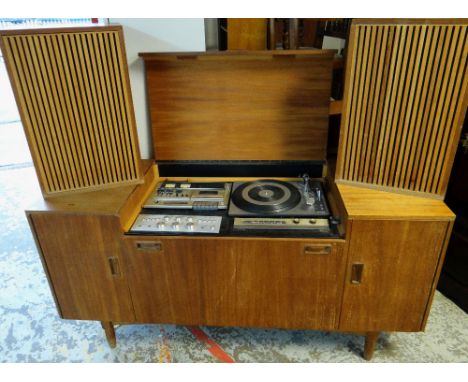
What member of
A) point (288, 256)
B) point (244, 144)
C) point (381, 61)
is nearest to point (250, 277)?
point (288, 256)

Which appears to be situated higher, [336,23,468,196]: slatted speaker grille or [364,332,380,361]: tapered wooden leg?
[336,23,468,196]: slatted speaker grille

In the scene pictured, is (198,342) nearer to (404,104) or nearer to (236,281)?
(236,281)

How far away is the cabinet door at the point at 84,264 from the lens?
128 centimetres

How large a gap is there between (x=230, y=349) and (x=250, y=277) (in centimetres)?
49

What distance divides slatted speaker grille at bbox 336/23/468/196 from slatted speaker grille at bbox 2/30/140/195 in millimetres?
854

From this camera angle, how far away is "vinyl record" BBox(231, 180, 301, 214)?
139 cm

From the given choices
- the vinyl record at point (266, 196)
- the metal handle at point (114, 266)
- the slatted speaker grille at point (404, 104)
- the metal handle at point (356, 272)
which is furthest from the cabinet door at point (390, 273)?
the metal handle at point (114, 266)

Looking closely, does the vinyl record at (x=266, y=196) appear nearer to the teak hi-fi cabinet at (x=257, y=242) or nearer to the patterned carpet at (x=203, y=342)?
the teak hi-fi cabinet at (x=257, y=242)

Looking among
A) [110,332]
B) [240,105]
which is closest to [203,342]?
[110,332]

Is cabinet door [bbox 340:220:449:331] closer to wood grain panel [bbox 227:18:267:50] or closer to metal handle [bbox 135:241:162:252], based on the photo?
metal handle [bbox 135:241:162:252]

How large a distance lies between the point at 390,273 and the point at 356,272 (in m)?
0.12

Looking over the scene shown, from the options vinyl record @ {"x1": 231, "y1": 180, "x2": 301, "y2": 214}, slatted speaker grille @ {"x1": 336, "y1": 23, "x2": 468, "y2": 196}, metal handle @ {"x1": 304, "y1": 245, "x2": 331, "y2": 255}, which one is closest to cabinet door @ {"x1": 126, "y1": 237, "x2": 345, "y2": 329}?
metal handle @ {"x1": 304, "y1": 245, "x2": 331, "y2": 255}

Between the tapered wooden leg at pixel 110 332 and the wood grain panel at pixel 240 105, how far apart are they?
2.60ft

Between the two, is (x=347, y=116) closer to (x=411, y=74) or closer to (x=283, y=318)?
(x=411, y=74)
